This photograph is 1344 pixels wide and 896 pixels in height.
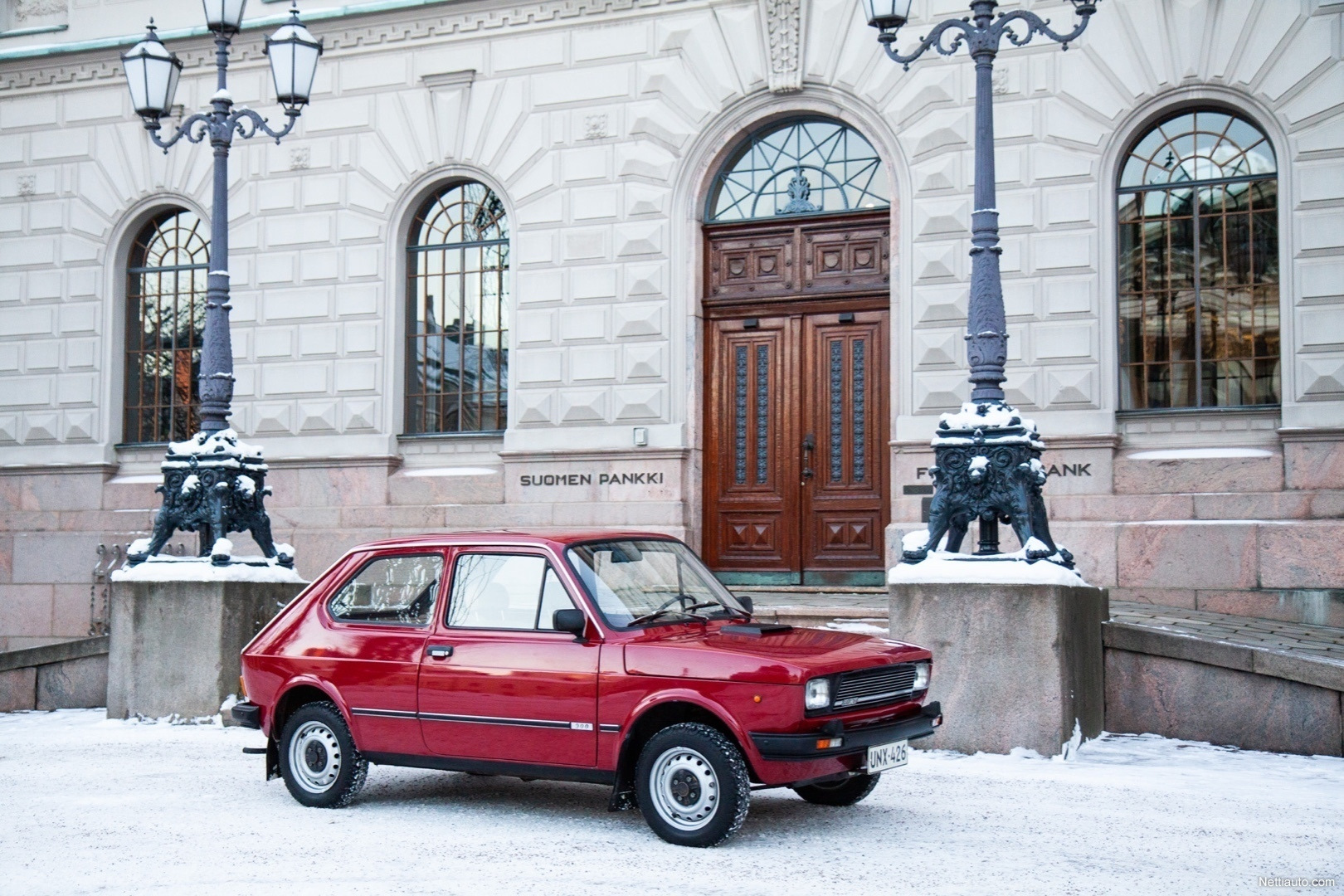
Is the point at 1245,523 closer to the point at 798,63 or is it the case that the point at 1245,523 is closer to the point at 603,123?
the point at 798,63

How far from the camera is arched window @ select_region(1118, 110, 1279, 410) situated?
53.3ft

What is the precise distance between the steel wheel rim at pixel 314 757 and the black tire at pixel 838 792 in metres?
2.74

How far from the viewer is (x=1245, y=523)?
15523 millimetres

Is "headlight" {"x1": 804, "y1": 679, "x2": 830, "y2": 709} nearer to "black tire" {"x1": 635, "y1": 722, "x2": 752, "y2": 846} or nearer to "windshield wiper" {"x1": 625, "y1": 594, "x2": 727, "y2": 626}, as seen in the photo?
"black tire" {"x1": 635, "y1": 722, "x2": 752, "y2": 846}

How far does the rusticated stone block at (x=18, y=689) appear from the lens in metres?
15.8

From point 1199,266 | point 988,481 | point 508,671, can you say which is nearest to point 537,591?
point 508,671

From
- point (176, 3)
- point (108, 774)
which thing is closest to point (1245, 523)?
point (108, 774)

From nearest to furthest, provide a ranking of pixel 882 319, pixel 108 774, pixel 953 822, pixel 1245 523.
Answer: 1. pixel 953 822
2. pixel 108 774
3. pixel 1245 523
4. pixel 882 319

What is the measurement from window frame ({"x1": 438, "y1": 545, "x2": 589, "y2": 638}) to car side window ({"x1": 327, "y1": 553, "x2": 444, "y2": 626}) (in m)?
A: 0.10

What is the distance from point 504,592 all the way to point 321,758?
1566 millimetres

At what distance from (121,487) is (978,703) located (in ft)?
44.1

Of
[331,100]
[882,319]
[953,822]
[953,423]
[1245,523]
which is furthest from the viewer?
[331,100]

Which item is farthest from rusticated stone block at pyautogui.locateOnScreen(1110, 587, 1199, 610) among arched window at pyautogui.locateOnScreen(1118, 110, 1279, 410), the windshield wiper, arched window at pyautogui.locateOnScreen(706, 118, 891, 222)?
the windshield wiper

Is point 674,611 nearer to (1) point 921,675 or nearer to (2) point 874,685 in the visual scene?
(2) point 874,685
